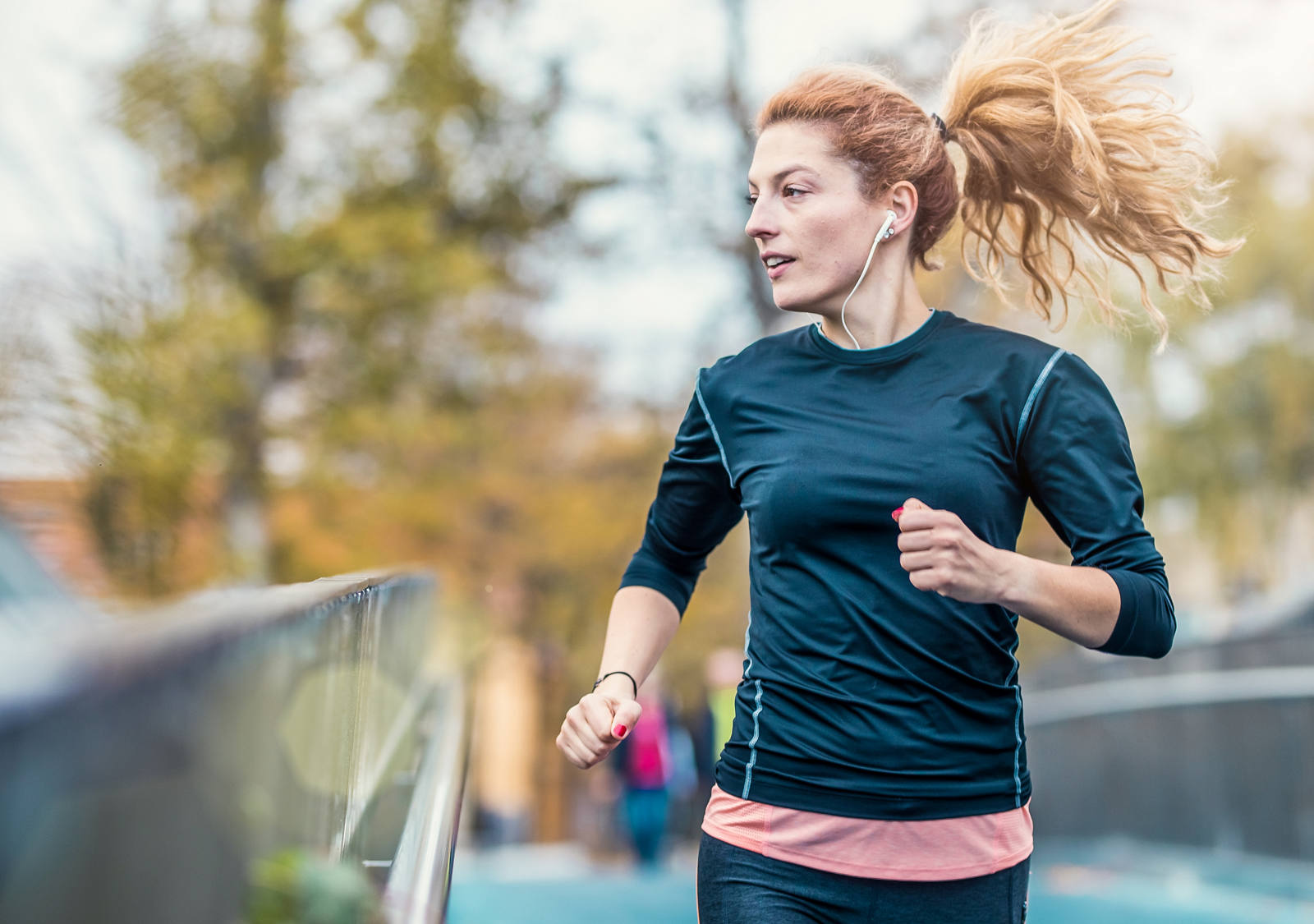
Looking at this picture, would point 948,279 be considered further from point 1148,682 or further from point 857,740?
point 857,740

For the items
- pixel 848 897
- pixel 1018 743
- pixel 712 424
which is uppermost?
pixel 712 424

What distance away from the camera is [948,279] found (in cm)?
1702

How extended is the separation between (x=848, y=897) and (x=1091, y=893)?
25.8 feet

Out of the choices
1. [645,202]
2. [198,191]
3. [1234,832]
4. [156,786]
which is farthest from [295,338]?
[156,786]

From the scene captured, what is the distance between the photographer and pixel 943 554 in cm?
200

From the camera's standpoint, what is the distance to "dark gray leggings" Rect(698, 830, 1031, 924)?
2.24 meters

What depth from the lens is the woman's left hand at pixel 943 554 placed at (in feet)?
6.56

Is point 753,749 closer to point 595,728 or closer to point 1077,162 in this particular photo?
point 595,728

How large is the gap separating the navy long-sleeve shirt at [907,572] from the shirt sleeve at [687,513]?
0.19 meters

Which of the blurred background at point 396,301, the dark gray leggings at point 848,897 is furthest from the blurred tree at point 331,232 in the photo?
the dark gray leggings at point 848,897

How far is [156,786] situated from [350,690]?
141 cm

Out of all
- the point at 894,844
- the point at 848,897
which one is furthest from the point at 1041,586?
the point at 848,897

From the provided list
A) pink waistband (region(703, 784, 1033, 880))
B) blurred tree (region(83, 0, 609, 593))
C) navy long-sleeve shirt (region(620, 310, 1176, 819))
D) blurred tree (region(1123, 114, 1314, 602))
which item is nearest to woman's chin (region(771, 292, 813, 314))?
navy long-sleeve shirt (region(620, 310, 1176, 819))

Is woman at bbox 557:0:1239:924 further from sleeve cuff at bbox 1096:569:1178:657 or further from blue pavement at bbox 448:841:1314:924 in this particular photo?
blue pavement at bbox 448:841:1314:924
